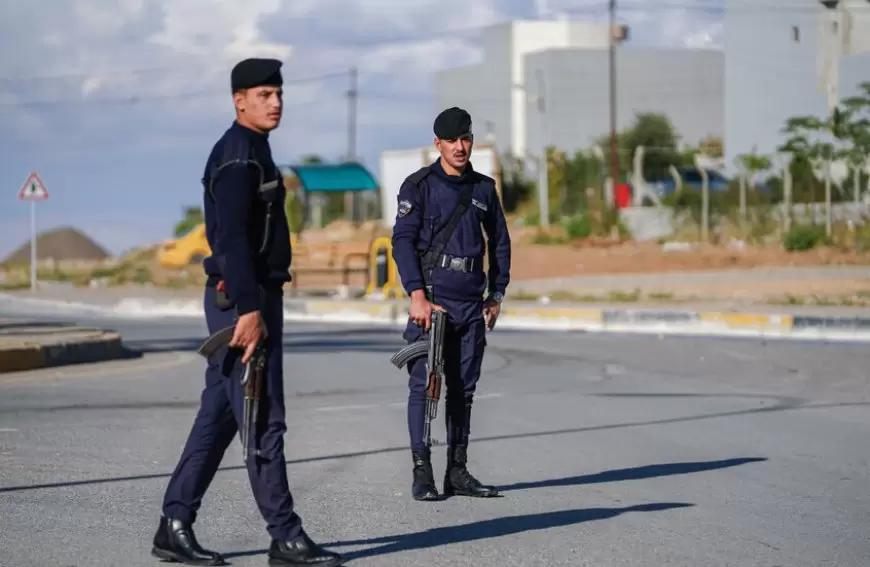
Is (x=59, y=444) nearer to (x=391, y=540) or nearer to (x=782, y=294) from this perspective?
(x=391, y=540)

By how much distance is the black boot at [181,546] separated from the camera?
6.02 meters

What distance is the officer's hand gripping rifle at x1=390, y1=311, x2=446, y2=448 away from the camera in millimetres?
7688

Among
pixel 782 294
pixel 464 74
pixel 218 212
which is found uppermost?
pixel 464 74

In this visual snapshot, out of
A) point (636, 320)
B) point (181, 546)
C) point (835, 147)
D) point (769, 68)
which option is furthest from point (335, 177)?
point (181, 546)

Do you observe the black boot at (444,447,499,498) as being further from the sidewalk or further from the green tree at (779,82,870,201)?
the green tree at (779,82,870,201)

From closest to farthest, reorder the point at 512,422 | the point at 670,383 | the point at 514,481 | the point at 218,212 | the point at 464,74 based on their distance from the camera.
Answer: the point at 218,212
the point at 514,481
the point at 512,422
the point at 670,383
the point at 464,74

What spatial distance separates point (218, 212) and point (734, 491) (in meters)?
3.65

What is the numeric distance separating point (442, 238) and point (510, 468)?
180 cm

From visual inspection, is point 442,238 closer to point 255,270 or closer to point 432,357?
point 432,357

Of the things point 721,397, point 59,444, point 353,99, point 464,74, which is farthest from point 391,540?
point 464,74

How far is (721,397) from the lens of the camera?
13.7 m

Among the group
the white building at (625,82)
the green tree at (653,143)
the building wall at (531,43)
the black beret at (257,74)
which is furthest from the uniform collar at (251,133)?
the building wall at (531,43)

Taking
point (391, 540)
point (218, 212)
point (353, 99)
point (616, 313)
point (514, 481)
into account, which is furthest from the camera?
point (353, 99)

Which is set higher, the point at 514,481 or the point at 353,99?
the point at 353,99
